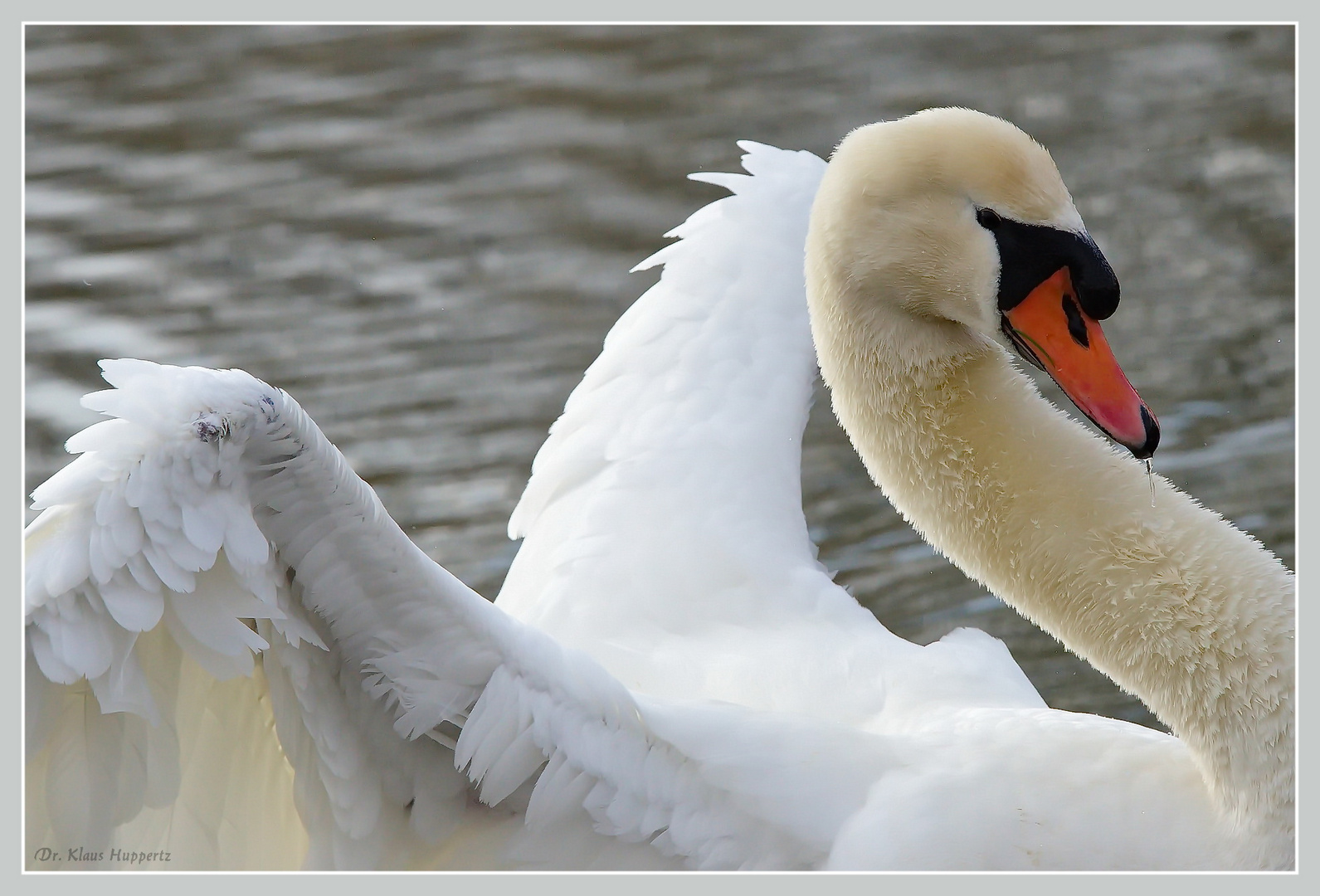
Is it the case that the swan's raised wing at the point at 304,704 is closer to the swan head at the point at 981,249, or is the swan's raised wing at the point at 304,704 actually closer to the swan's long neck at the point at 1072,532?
the swan's long neck at the point at 1072,532

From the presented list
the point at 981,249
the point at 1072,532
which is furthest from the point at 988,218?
the point at 1072,532

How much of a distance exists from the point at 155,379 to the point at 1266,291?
5.06 m

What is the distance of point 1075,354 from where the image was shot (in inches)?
126

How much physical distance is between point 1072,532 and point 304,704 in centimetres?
150

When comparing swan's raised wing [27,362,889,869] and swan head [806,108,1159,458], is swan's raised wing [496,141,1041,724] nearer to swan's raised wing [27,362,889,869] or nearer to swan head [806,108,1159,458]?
swan's raised wing [27,362,889,869]

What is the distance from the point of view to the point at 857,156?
10.7 feet

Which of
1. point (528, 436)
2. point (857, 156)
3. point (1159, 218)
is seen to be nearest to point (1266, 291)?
point (1159, 218)

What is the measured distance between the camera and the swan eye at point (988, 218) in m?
3.18

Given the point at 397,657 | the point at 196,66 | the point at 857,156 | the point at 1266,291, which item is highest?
the point at 857,156

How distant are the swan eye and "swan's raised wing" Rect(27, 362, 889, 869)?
1.00 metres

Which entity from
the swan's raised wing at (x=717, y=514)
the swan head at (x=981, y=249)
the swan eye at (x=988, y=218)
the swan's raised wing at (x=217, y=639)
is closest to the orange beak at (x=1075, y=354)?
the swan head at (x=981, y=249)

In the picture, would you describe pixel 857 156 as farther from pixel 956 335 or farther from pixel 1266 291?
pixel 1266 291

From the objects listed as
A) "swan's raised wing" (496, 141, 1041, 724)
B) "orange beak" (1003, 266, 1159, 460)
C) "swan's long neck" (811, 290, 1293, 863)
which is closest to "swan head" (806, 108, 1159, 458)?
"orange beak" (1003, 266, 1159, 460)

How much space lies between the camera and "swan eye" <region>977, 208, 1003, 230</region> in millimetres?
3184
